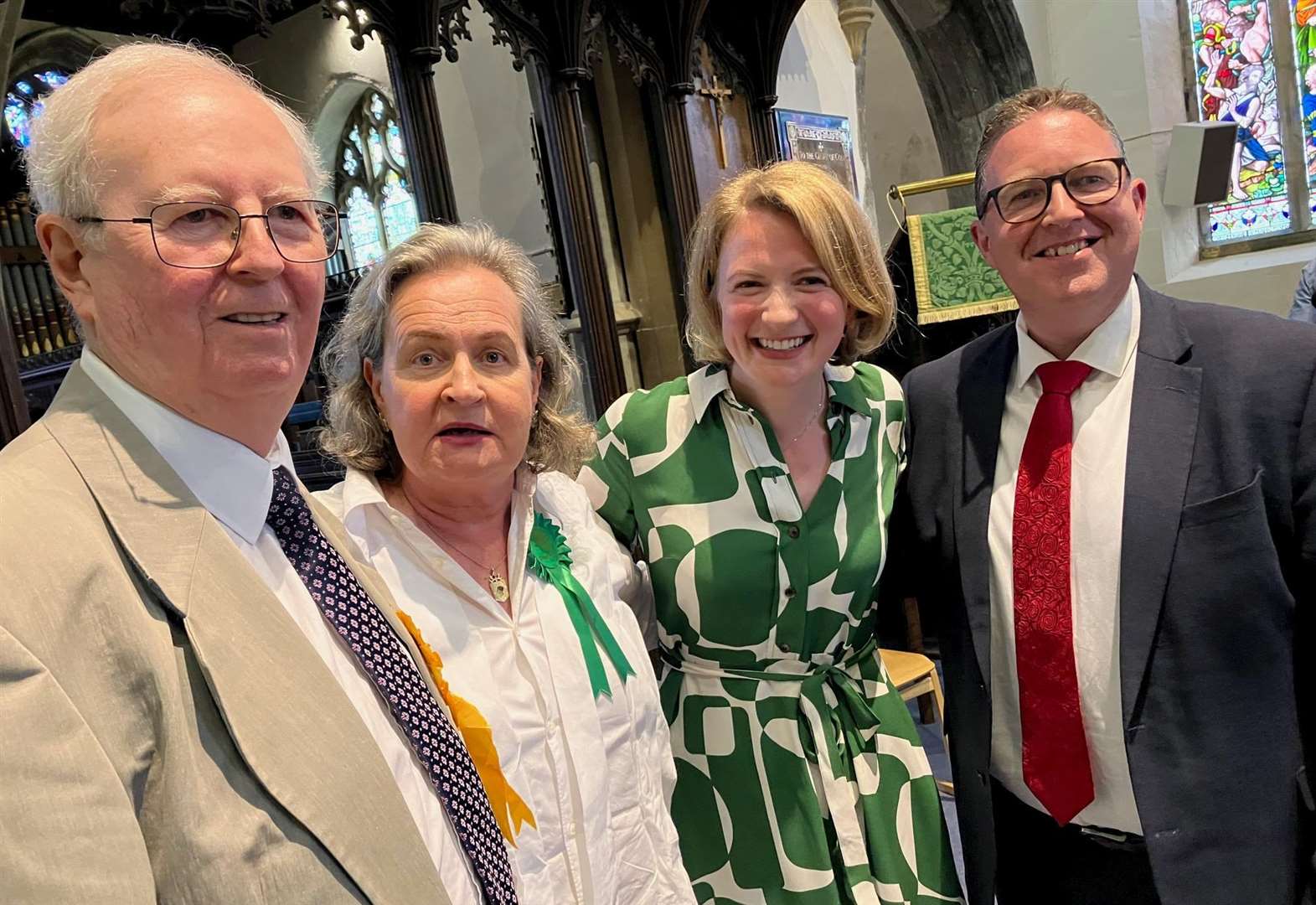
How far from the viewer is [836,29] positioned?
6309 mm

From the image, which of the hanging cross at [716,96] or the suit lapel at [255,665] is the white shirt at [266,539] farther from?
the hanging cross at [716,96]

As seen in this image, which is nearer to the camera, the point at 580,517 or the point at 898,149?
the point at 580,517

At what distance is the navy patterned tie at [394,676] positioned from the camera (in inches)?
40.5

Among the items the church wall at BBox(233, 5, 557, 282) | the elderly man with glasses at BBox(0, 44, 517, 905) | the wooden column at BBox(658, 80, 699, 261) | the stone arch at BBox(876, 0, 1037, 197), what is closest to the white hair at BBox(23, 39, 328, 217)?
the elderly man with glasses at BBox(0, 44, 517, 905)

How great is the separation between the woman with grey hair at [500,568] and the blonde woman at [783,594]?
0.65ft

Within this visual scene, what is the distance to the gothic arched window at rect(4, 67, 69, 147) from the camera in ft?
12.4

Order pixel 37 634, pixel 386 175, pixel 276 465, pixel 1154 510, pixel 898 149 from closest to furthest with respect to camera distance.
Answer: pixel 37 634 → pixel 276 465 → pixel 1154 510 → pixel 386 175 → pixel 898 149

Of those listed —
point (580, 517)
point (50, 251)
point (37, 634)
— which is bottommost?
point (580, 517)

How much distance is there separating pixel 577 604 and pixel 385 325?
0.55 m

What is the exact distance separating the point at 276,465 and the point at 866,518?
110 centimetres

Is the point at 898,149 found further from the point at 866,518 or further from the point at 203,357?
the point at 203,357

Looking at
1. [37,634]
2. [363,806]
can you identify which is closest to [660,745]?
[363,806]

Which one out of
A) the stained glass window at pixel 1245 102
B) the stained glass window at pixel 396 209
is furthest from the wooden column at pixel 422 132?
the stained glass window at pixel 1245 102

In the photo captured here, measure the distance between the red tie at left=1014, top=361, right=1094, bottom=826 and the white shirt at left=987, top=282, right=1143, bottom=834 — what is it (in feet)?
0.06
